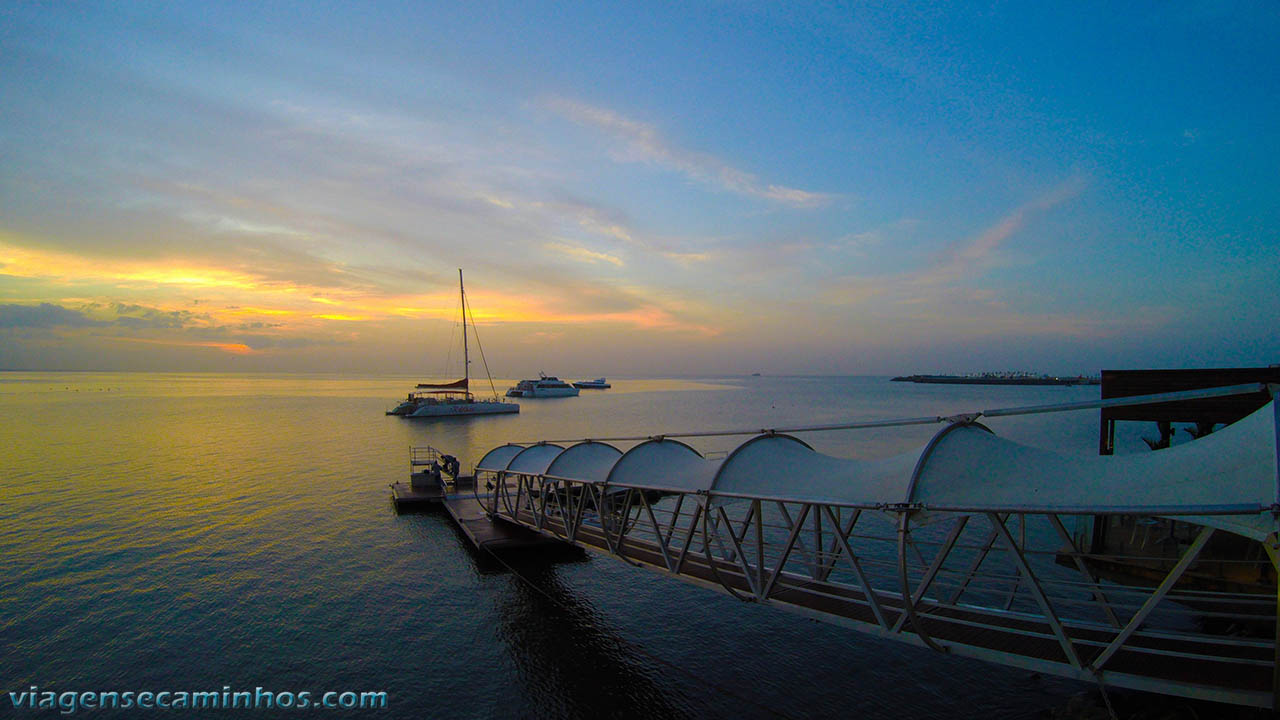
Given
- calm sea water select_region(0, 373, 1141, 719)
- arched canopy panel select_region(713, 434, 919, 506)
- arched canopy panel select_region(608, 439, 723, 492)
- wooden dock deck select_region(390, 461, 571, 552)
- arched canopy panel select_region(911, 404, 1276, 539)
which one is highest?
arched canopy panel select_region(911, 404, 1276, 539)

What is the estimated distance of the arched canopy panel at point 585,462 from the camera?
2077cm

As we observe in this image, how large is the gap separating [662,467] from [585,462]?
5557 millimetres

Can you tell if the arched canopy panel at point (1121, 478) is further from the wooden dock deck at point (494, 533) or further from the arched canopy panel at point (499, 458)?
the arched canopy panel at point (499, 458)

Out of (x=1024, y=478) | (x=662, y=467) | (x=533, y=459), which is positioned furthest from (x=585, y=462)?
(x=1024, y=478)

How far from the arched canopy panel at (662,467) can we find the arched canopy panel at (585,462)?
244 centimetres

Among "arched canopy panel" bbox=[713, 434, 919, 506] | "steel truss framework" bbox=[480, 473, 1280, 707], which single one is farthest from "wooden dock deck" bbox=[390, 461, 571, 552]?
"arched canopy panel" bbox=[713, 434, 919, 506]

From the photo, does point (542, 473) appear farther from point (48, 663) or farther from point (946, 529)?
point (946, 529)

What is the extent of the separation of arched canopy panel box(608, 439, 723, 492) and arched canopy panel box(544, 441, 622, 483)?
2.44 meters

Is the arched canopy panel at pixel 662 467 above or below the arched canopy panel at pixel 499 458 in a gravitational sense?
above

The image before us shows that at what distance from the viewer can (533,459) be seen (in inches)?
1030

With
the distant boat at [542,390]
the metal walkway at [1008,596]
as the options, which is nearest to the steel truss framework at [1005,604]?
the metal walkway at [1008,596]

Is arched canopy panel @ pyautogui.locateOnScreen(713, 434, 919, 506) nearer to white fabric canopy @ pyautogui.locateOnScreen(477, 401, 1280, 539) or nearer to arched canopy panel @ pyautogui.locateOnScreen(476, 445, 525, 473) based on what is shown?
white fabric canopy @ pyautogui.locateOnScreen(477, 401, 1280, 539)

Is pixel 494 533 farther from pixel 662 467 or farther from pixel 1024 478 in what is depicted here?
pixel 1024 478

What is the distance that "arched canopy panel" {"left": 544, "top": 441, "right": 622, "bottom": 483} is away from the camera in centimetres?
2077
